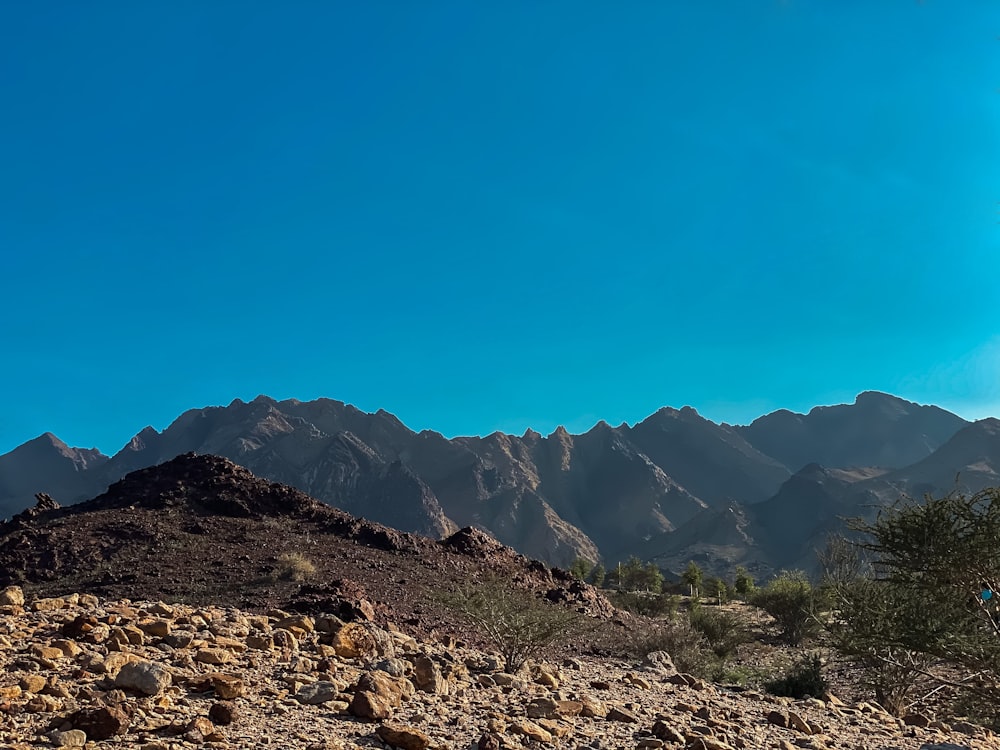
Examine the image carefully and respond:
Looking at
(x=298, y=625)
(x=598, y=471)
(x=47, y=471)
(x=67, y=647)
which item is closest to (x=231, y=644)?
(x=67, y=647)

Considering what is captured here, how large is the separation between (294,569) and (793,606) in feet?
62.1

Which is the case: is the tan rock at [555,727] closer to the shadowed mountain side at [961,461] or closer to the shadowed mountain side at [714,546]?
the shadowed mountain side at [714,546]

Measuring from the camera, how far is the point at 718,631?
23062 mm

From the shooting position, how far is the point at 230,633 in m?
10.1

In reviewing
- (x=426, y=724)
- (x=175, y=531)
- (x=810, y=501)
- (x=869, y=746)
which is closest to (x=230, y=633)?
(x=426, y=724)

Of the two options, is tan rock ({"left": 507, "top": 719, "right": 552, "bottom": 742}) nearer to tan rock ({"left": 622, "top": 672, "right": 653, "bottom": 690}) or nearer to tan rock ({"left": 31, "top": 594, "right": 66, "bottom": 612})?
tan rock ({"left": 622, "top": 672, "right": 653, "bottom": 690})

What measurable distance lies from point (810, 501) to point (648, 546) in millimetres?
30365

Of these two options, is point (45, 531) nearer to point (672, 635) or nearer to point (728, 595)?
point (672, 635)

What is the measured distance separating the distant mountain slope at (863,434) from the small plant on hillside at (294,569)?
17849 cm

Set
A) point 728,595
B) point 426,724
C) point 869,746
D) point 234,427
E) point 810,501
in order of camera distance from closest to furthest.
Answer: point 426,724 → point 869,746 → point 728,595 → point 810,501 → point 234,427

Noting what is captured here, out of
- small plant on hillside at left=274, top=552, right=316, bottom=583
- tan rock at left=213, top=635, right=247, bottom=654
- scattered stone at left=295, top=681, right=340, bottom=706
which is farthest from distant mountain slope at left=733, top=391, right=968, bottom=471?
scattered stone at left=295, top=681, right=340, bottom=706

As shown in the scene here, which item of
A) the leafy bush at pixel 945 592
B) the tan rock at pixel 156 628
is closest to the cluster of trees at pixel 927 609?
Answer: the leafy bush at pixel 945 592

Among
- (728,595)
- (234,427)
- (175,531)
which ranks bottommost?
(728,595)

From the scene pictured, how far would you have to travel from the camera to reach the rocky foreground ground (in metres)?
6.15
